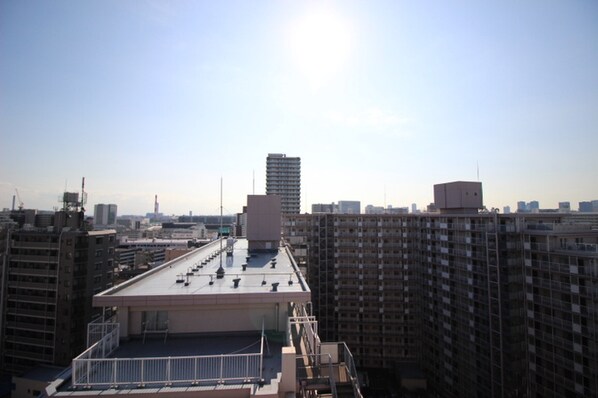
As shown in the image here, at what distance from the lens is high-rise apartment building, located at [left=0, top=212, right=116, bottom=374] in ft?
124

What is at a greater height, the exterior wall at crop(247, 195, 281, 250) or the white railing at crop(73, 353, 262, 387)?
the exterior wall at crop(247, 195, 281, 250)

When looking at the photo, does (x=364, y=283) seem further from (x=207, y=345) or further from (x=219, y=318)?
(x=207, y=345)

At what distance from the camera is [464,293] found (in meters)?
35.8

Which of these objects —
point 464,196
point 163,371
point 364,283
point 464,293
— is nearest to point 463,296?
point 464,293

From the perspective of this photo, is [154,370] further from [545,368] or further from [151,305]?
[545,368]

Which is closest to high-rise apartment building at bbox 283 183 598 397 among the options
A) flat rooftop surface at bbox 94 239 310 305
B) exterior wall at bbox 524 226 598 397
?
exterior wall at bbox 524 226 598 397

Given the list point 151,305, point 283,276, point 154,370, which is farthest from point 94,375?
point 283,276

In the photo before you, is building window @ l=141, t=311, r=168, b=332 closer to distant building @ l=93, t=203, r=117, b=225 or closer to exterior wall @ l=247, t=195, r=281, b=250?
exterior wall @ l=247, t=195, r=281, b=250

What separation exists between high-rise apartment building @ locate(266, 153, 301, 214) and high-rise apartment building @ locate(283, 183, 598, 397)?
63316mm

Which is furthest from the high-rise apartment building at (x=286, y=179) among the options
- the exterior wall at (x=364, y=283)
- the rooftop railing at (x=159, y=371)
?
the rooftop railing at (x=159, y=371)

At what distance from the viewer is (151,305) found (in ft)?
36.6

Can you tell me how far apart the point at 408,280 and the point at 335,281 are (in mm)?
11043

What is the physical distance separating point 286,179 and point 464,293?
85.8m

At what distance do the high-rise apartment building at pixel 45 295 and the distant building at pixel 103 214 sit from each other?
6243 inches
